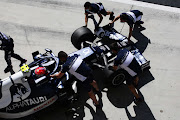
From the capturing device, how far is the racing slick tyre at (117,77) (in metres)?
5.86

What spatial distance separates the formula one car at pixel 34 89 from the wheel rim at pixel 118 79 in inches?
45.3

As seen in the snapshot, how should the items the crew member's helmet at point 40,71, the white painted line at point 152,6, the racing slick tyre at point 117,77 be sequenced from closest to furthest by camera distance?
the crew member's helmet at point 40,71 → the racing slick tyre at point 117,77 → the white painted line at point 152,6

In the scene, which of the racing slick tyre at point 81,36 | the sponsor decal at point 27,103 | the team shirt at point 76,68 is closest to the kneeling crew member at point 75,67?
the team shirt at point 76,68

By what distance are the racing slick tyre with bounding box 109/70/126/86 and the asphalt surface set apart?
27 centimetres

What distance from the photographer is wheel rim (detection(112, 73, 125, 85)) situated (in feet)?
19.8

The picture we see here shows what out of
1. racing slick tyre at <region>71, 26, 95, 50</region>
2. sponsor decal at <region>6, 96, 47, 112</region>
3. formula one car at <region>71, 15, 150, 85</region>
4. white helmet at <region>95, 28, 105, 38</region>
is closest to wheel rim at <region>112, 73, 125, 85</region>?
formula one car at <region>71, 15, 150, 85</region>

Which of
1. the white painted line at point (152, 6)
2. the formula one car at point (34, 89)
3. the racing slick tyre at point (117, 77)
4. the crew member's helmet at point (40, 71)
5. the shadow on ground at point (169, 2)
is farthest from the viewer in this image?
the shadow on ground at point (169, 2)

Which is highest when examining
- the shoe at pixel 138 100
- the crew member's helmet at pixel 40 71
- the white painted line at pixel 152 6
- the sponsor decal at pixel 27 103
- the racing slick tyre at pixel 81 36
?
the white painted line at pixel 152 6

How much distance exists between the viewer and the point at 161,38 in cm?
844

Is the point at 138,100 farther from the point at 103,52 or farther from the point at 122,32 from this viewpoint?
the point at 122,32

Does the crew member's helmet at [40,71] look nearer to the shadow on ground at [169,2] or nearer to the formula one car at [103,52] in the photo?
the formula one car at [103,52]

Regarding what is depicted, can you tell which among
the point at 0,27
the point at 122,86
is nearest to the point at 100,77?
the point at 122,86

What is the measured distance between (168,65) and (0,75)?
534cm

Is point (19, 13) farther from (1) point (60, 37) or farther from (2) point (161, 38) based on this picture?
(2) point (161, 38)
